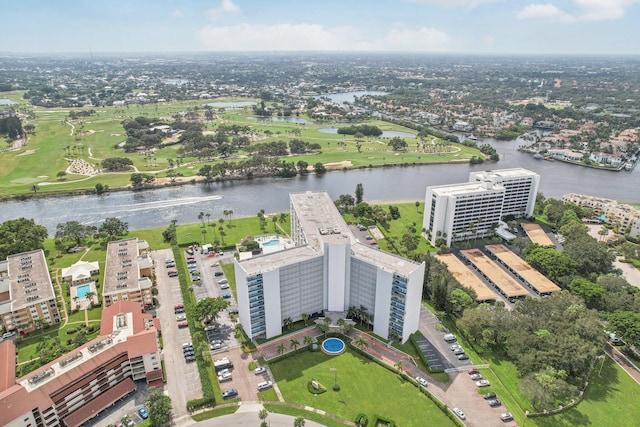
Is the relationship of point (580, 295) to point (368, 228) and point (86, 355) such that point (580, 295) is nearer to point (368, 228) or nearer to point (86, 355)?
point (368, 228)

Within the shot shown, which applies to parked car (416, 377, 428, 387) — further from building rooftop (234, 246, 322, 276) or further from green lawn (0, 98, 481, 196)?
green lawn (0, 98, 481, 196)

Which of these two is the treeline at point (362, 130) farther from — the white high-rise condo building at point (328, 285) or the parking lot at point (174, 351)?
the white high-rise condo building at point (328, 285)

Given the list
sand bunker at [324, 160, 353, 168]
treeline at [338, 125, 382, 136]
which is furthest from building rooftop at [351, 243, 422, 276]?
treeline at [338, 125, 382, 136]

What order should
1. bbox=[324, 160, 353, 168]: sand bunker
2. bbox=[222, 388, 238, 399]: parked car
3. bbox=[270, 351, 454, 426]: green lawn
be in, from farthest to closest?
bbox=[324, 160, 353, 168]: sand bunker < bbox=[222, 388, 238, 399]: parked car < bbox=[270, 351, 454, 426]: green lawn

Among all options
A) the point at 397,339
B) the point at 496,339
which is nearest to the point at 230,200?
the point at 397,339

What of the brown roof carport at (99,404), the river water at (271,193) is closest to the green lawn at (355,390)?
the brown roof carport at (99,404)

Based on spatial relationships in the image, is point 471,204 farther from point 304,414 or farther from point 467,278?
point 304,414
